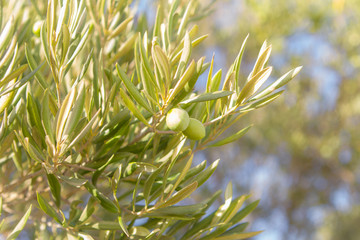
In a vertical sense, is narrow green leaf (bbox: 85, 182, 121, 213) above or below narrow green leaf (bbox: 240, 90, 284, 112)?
below

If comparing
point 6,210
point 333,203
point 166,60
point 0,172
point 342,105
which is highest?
point 166,60

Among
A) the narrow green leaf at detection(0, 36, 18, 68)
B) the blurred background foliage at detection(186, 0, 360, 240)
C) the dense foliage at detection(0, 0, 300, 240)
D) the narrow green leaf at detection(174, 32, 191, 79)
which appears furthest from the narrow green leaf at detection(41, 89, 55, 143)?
the blurred background foliage at detection(186, 0, 360, 240)

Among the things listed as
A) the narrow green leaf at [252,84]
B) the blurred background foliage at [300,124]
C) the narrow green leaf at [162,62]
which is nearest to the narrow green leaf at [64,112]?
the narrow green leaf at [162,62]

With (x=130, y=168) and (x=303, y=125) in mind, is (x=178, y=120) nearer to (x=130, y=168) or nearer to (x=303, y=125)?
(x=130, y=168)

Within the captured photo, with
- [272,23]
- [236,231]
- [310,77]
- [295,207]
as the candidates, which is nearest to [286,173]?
[295,207]

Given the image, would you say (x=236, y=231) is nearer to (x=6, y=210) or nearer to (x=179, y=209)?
(x=179, y=209)

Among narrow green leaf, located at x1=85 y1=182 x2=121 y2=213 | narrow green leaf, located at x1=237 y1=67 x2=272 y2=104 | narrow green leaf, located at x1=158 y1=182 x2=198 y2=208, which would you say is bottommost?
narrow green leaf, located at x1=85 y1=182 x2=121 y2=213

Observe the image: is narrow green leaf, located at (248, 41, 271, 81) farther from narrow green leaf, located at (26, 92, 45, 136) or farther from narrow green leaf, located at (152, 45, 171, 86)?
narrow green leaf, located at (26, 92, 45, 136)

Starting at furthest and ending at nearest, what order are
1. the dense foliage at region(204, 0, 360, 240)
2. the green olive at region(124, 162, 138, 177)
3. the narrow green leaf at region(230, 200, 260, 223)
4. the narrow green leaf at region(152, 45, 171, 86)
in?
the dense foliage at region(204, 0, 360, 240)
the narrow green leaf at region(230, 200, 260, 223)
the green olive at region(124, 162, 138, 177)
the narrow green leaf at region(152, 45, 171, 86)

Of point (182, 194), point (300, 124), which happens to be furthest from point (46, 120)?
point (300, 124)
